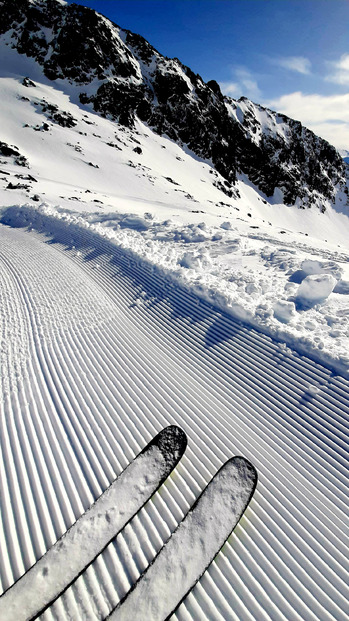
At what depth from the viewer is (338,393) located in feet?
17.0

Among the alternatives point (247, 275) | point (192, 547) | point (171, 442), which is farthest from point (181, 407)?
point (247, 275)

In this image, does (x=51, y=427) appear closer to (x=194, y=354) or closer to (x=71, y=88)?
(x=194, y=354)

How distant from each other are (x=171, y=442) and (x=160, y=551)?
4.44 feet

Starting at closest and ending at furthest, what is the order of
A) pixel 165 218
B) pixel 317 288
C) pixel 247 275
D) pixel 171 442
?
pixel 171 442 → pixel 317 288 → pixel 247 275 → pixel 165 218

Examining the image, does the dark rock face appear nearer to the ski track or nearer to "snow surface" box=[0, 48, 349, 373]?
"snow surface" box=[0, 48, 349, 373]

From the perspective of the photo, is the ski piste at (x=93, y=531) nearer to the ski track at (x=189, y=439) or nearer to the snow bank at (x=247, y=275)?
the ski track at (x=189, y=439)

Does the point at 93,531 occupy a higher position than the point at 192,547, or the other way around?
the point at 192,547

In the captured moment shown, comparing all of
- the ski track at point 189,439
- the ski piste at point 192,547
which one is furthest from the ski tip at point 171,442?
the ski piste at point 192,547

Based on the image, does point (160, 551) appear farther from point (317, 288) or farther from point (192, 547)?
point (317, 288)

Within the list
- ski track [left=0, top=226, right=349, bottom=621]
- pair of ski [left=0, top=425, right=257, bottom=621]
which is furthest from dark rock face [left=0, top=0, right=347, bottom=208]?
pair of ski [left=0, top=425, right=257, bottom=621]

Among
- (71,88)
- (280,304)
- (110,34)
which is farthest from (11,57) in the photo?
(280,304)

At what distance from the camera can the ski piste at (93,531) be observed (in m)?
2.97

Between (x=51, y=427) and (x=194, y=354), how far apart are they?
10.4 feet

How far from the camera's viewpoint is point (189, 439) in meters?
4.61
